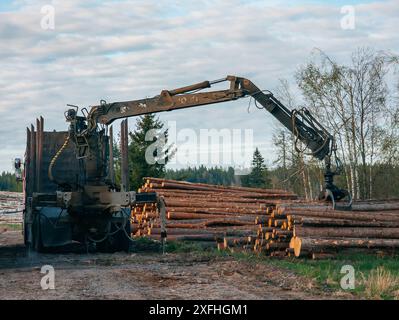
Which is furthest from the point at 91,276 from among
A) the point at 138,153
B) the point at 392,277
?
the point at 138,153

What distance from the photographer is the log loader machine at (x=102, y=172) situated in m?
18.4

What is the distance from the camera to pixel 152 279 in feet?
41.6

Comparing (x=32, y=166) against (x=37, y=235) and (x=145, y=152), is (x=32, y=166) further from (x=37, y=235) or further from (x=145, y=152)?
(x=145, y=152)

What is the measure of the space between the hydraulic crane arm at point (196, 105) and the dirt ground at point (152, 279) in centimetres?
352

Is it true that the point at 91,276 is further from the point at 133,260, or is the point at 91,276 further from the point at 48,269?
the point at 133,260

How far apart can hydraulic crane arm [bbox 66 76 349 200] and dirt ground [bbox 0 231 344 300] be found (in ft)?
11.6

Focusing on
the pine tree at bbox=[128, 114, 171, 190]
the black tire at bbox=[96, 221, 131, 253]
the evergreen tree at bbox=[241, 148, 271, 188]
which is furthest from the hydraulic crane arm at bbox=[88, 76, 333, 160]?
the evergreen tree at bbox=[241, 148, 271, 188]

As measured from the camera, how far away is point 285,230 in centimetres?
1739

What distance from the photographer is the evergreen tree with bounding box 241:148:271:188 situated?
60.8 metres

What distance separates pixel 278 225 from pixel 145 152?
29804mm

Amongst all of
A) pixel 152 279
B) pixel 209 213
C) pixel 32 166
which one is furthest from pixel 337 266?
pixel 32 166

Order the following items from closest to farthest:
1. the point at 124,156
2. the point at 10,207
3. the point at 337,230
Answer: the point at 337,230, the point at 124,156, the point at 10,207

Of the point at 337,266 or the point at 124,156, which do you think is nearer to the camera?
the point at 337,266

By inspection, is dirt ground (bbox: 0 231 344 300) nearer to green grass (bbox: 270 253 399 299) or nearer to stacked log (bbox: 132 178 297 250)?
green grass (bbox: 270 253 399 299)
